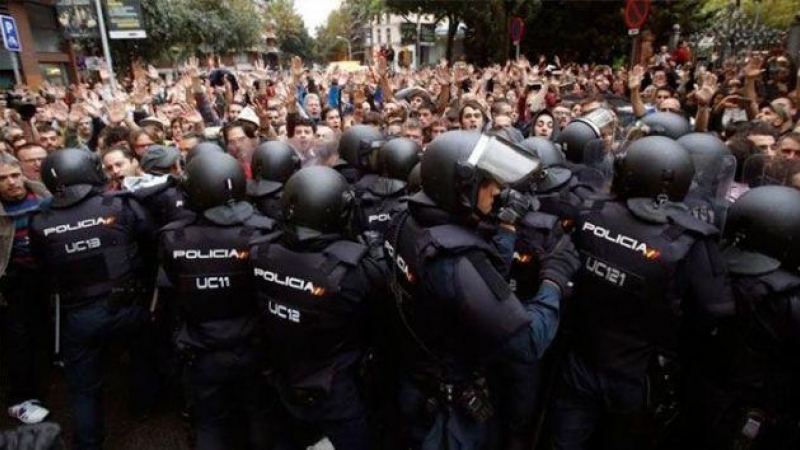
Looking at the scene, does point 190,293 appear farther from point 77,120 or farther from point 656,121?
point 77,120

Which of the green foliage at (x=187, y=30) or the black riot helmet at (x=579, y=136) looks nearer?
Result: the black riot helmet at (x=579, y=136)

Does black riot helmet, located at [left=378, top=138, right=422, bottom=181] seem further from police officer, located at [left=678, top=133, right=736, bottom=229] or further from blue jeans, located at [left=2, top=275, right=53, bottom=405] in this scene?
blue jeans, located at [left=2, top=275, right=53, bottom=405]

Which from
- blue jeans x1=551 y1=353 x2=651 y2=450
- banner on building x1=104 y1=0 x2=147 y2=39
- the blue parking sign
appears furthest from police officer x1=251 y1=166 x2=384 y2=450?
banner on building x1=104 y1=0 x2=147 y2=39

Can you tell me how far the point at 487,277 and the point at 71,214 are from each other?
2.91m

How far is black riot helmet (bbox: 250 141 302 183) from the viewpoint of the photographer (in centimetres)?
430

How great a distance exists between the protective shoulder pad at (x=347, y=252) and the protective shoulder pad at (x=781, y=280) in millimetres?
1969

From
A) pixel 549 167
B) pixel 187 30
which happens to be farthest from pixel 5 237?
pixel 187 30

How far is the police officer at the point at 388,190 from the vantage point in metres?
4.09

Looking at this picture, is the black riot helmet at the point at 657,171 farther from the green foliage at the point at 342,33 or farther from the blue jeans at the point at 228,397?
the green foliage at the point at 342,33

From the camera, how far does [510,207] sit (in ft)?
7.41

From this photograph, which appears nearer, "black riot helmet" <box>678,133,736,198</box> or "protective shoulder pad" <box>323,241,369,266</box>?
"protective shoulder pad" <box>323,241,369,266</box>

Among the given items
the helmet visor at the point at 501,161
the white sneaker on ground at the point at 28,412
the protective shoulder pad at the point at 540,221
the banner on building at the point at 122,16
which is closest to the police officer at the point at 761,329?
the protective shoulder pad at the point at 540,221

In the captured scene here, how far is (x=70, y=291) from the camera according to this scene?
3529 millimetres

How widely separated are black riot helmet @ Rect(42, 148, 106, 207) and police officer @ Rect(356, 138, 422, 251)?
194 centimetres
